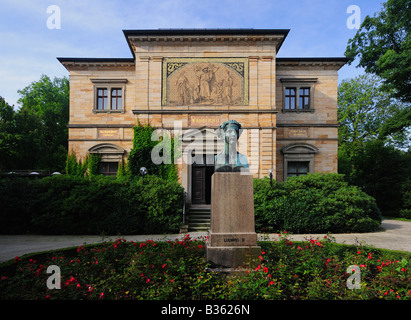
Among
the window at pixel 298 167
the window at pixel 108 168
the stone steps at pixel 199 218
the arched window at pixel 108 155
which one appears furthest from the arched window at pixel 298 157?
the window at pixel 108 168

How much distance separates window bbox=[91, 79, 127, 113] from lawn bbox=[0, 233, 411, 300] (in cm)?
1522

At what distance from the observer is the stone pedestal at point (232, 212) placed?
19.8ft

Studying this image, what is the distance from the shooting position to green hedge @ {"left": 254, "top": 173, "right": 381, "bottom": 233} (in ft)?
42.8

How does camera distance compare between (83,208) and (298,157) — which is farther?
(298,157)

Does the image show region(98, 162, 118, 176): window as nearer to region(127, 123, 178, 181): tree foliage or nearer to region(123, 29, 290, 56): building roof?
region(127, 123, 178, 181): tree foliage

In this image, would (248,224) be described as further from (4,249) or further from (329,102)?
(329,102)

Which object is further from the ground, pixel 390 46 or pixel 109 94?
pixel 390 46

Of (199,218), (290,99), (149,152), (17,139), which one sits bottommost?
(199,218)

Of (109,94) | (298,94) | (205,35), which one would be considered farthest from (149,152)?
(298,94)

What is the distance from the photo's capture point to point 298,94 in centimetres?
2014

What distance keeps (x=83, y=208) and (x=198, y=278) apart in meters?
9.71

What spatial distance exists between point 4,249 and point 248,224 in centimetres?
890

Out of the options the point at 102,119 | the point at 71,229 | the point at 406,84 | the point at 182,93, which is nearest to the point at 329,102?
the point at 406,84

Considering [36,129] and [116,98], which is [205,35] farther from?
[36,129]
